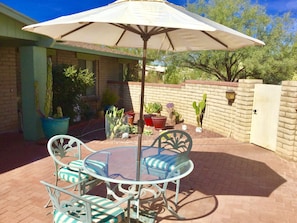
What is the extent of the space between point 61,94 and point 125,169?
5.94 meters

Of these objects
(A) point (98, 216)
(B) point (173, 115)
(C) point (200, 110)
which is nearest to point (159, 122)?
(B) point (173, 115)

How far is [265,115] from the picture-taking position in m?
7.54

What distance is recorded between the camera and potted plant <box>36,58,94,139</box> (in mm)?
7203

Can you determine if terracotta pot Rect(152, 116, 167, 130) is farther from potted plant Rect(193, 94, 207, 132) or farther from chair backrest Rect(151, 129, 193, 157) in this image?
chair backrest Rect(151, 129, 193, 157)

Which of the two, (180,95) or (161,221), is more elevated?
(180,95)

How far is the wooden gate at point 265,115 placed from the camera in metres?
7.18

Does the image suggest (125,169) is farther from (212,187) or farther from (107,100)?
(107,100)

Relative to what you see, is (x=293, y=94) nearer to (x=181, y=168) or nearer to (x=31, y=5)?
(x=181, y=168)

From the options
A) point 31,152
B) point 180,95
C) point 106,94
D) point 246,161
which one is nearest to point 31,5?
point 106,94

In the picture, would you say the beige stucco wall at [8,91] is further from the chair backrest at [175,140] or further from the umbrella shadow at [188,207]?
the umbrella shadow at [188,207]

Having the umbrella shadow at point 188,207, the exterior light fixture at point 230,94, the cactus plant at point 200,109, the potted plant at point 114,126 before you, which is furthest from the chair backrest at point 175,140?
the cactus plant at point 200,109

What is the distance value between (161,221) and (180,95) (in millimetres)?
8286

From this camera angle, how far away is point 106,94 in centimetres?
1266

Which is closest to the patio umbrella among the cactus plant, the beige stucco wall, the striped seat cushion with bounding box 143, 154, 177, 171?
the striped seat cushion with bounding box 143, 154, 177, 171
